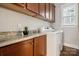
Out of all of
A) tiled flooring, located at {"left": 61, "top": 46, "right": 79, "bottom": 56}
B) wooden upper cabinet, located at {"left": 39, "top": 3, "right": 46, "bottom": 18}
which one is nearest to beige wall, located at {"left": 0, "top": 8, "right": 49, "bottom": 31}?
wooden upper cabinet, located at {"left": 39, "top": 3, "right": 46, "bottom": 18}

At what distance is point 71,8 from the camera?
5.03ft

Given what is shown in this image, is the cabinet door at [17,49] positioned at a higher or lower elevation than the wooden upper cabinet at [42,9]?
lower

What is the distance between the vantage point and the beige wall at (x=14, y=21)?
1466mm

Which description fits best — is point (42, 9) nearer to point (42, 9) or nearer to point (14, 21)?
point (42, 9)

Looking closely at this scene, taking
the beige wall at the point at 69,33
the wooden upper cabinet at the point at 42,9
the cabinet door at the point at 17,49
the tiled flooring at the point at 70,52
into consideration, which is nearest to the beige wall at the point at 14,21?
the wooden upper cabinet at the point at 42,9

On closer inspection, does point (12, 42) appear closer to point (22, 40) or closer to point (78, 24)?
point (22, 40)

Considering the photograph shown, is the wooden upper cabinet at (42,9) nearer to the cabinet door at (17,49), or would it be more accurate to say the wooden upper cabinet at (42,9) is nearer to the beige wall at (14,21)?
the beige wall at (14,21)

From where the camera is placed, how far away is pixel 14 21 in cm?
170

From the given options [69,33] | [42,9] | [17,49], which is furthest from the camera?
[42,9]

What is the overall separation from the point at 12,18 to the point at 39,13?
1.87 ft

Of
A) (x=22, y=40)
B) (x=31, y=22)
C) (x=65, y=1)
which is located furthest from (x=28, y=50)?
(x=31, y=22)

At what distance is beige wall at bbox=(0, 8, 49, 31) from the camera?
1466mm

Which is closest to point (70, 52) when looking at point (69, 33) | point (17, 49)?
point (69, 33)

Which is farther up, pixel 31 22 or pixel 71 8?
pixel 71 8
